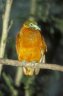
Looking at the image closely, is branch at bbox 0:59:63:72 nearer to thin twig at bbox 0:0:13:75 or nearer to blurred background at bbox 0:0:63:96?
thin twig at bbox 0:0:13:75

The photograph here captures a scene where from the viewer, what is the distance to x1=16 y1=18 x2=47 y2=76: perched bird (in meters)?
1.32

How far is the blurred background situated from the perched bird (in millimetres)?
212

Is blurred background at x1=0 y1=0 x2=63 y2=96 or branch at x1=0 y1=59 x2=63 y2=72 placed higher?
branch at x1=0 y1=59 x2=63 y2=72

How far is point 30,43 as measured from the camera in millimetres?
1340

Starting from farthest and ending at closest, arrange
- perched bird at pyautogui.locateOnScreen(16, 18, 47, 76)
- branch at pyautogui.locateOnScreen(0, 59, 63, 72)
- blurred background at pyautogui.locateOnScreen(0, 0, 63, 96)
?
blurred background at pyautogui.locateOnScreen(0, 0, 63, 96) → perched bird at pyautogui.locateOnScreen(16, 18, 47, 76) → branch at pyautogui.locateOnScreen(0, 59, 63, 72)

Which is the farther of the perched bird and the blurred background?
the blurred background

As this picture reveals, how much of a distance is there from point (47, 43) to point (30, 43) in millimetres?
1137

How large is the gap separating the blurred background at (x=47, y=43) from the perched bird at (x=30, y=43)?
21 centimetres

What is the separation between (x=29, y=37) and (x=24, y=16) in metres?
0.94

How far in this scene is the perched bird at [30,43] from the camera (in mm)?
1322

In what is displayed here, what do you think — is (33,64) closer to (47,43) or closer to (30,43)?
(30,43)

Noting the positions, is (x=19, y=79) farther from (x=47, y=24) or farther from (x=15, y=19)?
(x=15, y=19)

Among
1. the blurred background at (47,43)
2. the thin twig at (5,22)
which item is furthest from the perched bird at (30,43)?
the blurred background at (47,43)

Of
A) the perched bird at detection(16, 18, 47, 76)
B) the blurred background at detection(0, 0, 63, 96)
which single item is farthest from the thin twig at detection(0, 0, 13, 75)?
the blurred background at detection(0, 0, 63, 96)
